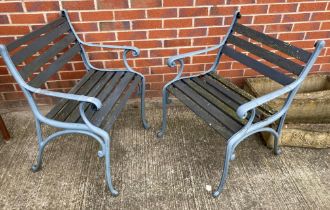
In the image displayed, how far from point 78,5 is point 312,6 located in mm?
1962

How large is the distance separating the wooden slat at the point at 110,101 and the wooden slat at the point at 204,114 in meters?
0.36

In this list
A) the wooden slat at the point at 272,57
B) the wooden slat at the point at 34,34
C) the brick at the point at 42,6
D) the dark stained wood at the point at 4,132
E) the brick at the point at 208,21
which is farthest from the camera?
the brick at the point at 208,21

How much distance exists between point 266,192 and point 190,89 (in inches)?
35.9

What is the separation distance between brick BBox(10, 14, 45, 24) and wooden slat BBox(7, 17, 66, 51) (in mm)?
208

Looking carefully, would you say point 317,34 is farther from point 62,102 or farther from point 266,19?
point 62,102

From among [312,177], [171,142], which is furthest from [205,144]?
[312,177]

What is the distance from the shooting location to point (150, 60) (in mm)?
2496

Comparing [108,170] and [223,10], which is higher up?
[223,10]

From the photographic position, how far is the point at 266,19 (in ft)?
7.76

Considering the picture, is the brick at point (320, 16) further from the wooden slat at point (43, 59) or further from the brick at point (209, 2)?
the wooden slat at point (43, 59)

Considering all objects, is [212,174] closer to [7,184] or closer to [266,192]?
[266,192]

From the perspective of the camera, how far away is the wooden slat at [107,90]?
1.83 m

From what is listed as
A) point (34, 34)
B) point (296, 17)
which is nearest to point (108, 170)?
point (34, 34)

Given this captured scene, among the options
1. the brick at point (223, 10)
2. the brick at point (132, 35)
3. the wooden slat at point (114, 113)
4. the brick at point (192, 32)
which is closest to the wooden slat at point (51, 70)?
the brick at point (132, 35)
